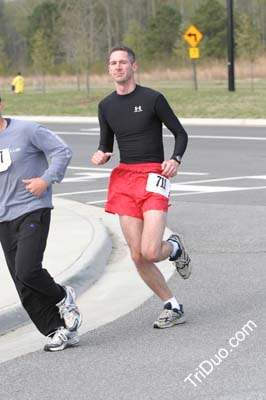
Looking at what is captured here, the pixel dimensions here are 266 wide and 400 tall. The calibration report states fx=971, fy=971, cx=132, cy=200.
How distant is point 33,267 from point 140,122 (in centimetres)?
135

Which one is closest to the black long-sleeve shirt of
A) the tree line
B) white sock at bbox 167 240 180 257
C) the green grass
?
white sock at bbox 167 240 180 257

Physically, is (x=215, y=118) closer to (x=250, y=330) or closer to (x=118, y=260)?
(x=118, y=260)

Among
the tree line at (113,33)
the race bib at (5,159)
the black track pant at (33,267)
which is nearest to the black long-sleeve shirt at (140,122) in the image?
the black track pant at (33,267)

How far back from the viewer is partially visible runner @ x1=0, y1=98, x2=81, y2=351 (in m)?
6.37

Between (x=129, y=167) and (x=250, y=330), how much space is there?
1.44 meters

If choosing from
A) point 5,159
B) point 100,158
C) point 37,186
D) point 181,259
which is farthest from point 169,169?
point 5,159

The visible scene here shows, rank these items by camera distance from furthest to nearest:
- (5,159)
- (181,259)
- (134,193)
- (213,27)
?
(213,27) < (181,259) < (134,193) < (5,159)

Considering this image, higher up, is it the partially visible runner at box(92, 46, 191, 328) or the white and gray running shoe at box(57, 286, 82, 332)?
the partially visible runner at box(92, 46, 191, 328)

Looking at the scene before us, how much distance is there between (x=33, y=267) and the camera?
635cm

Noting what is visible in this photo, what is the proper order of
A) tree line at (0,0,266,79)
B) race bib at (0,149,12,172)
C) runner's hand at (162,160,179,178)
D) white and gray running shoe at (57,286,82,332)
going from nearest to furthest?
race bib at (0,149,12,172) < white and gray running shoe at (57,286,82,332) < runner's hand at (162,160,179,178) < tree line at (0,0,266,79)

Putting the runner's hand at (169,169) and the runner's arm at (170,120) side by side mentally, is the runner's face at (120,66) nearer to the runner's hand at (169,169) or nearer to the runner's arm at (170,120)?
the runner's arm at (170,120)

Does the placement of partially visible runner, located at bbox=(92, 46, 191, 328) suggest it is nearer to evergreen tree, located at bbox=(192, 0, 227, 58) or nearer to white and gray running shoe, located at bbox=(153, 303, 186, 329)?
white and gray running shoe, located at bbox=(153, 303, 186, 329)

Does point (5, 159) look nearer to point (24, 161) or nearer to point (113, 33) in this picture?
point (24, 161)

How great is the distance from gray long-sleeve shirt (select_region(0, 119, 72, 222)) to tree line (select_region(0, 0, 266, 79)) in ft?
121
